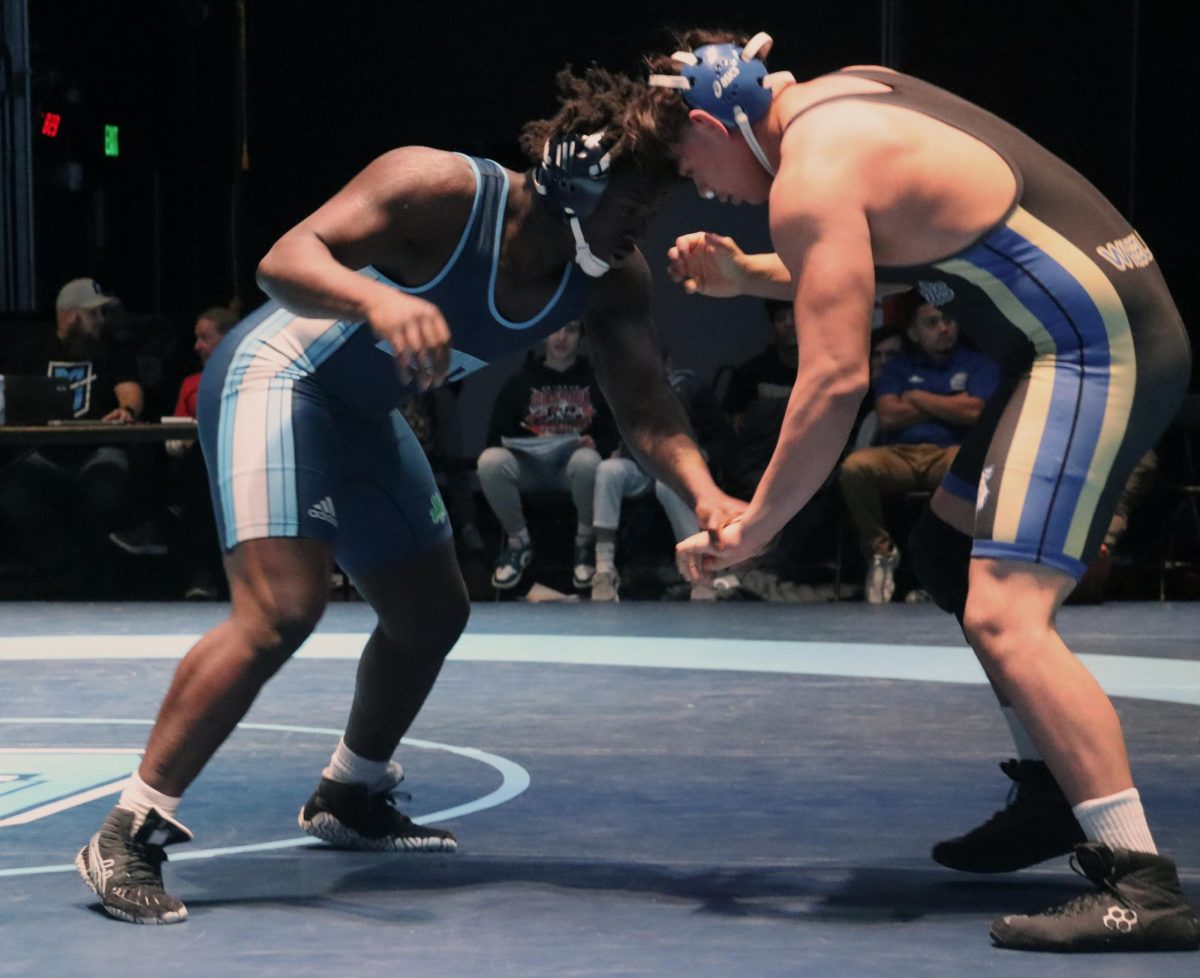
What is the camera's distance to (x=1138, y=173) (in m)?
9.08

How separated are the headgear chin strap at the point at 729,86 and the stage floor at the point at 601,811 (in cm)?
116

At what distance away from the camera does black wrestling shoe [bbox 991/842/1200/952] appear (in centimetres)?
258

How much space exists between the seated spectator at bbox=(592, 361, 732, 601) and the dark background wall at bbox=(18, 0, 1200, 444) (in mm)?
1288

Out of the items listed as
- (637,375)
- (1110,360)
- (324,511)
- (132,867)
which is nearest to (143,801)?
(132,867)

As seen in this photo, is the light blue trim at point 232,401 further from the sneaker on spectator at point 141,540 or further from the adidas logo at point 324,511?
the sneaker on spectator at point 141,540

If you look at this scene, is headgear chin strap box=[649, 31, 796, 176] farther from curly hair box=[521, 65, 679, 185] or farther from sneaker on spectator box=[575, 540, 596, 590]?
sneaker on spectator box=[575, 540, 596, 590]

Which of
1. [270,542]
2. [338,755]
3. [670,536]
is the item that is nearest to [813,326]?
[270,542]

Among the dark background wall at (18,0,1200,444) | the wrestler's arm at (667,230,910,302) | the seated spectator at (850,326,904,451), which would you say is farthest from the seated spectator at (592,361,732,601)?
the wrestler's arm at (667,230,910,302)

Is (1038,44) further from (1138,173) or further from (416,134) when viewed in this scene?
(416,134)

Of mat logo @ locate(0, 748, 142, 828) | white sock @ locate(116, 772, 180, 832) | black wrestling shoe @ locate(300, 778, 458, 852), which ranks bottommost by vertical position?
mat logo @ locate(0, 748, 142, 828)

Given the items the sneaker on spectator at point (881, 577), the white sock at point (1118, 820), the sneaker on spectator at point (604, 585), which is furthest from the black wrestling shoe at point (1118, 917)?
the sneaker on spectator at point (604, 585)

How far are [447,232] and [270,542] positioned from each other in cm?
57

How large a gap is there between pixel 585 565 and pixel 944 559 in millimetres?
4813

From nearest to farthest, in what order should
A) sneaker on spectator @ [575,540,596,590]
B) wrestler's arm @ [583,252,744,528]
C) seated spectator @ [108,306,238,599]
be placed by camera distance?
wrestler's arm @ [583,252,744,528], sneaker on spectator @ [575,540,596,590], seated spectator @ [108,306,238,599]
